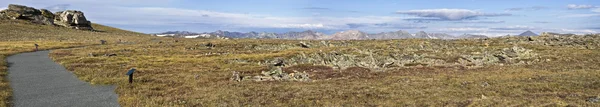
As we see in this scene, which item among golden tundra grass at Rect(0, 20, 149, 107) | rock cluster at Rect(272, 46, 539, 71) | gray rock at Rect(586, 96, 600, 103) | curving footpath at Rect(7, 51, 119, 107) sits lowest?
rock cluster at Rect(272, 46, 539, 71)

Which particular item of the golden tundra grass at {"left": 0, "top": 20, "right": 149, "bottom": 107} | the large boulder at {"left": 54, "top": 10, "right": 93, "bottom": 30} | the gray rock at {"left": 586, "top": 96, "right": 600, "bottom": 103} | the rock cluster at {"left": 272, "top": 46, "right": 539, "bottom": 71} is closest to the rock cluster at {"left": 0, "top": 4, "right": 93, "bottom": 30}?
the large boulder at {"left": 54, "top": 10, "right": 93, "bottom": 30}

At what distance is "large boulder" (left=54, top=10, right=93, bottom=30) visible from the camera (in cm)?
16262

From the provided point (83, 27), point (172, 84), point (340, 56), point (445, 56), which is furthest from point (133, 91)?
point (83, 27)

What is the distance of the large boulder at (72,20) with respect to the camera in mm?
162625

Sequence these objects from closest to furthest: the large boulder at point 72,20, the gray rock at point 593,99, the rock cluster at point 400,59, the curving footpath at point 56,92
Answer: the gray rock at point 593,99, the curving footpath at point 56,92, the rock cluster at point 400,59, the large boulder at point 72,20

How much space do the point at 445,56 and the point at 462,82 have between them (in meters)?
34.4

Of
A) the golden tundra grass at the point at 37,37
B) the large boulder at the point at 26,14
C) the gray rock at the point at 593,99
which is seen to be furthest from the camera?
A: the large boulder at the point at 26,14

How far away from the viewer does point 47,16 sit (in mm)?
166750

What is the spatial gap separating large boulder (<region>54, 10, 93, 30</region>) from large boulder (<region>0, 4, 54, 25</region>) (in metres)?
3.54

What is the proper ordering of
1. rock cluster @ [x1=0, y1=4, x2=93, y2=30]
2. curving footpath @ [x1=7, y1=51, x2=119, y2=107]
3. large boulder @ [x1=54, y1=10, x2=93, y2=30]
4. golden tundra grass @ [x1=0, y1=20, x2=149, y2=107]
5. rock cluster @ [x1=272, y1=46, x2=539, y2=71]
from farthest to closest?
large boulder @ [x1=54, y1=10, x2=93, y2=30], rock cluster @ [x1=0, y1=4, x2=93, y2=30], golden tundra grass @ [x1=0, y1=20, x2=149, y2=107], rock cluster @ [x1=272, y1=46, x2=539, y2=71], curving footpath @ [x1=7, y1=51, x2=119, y2=107]

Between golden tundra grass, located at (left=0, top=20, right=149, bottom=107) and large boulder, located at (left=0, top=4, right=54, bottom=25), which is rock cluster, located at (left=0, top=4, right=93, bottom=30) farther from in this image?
golden tundra grass, located at (left=0, top=20, right=149, bottom=107)

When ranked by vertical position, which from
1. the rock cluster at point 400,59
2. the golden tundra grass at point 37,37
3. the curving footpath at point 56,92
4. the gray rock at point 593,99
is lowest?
the rock cluster at point 400,59

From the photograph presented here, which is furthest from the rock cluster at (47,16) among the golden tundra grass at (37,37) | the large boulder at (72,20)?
the golden tundra grass at (37,37)

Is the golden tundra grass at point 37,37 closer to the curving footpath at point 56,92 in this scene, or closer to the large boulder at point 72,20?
the large boulder at point 72,20
